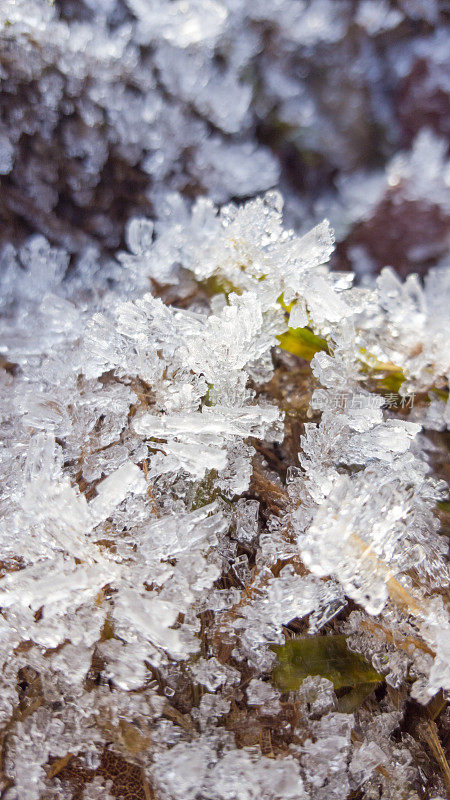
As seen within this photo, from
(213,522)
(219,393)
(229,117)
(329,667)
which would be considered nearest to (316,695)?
(329,667)

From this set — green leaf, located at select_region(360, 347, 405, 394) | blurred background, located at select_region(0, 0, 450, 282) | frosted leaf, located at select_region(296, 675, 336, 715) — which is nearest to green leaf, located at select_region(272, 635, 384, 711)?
frosted leaf, located at select_region(296, 675, 336, 715)

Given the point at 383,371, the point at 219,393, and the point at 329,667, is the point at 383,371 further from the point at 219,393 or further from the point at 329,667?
the point at 329,667

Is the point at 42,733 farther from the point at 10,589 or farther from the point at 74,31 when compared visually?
the point at 74,31

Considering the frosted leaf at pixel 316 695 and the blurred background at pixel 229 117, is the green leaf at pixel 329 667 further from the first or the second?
the blurred background at pixel 229 117

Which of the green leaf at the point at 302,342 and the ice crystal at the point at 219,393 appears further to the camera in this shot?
the green leaf at the point at 302,342

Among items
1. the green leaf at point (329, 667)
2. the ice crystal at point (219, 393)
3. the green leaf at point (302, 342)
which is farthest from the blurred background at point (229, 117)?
the green leaf at point (329, 667)

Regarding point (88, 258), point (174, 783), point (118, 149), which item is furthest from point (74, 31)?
point (174, 783)
